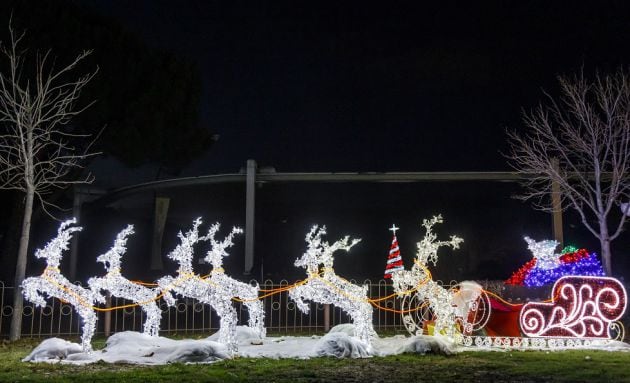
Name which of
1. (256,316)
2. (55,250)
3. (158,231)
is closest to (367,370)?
(256,316)

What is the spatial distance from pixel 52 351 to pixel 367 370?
474 centimetres

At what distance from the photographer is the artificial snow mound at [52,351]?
374 inches

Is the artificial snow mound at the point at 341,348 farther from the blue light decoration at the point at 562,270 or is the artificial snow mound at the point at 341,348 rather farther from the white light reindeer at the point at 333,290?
the blue light decoration at the point at 562,270

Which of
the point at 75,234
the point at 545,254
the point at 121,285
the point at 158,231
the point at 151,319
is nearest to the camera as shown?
the point at 121,285

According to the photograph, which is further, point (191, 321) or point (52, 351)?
point (191, 321)

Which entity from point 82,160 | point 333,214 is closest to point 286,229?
point 333,214

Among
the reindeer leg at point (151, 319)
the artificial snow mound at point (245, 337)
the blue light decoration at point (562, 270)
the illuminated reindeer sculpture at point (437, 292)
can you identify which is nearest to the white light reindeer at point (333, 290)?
the illuminated reindeer sculpture at point (437, 292)

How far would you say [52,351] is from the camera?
379 inches

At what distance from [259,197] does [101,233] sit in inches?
318

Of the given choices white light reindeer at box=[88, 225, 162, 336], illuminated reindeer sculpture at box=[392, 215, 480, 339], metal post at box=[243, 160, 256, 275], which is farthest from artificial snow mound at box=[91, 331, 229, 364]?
metal post at box=[243, 160, 256, 275]

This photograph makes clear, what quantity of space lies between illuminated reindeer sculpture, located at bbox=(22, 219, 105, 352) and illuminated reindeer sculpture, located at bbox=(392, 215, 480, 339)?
538 cm

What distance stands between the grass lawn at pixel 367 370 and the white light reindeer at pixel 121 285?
1.69 metres

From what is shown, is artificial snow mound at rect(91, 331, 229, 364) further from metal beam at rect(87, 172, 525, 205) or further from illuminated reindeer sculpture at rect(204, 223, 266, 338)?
metal beam at rect(87, 172, 525, 205)

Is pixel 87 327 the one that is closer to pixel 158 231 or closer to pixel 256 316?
pixel 256 316
